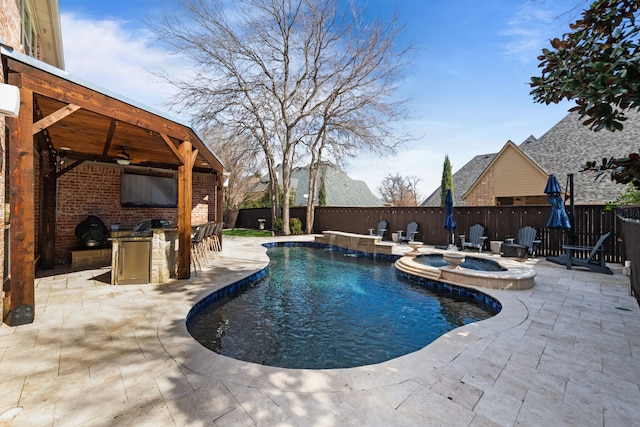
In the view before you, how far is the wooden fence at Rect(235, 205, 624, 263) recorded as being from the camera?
836 cm

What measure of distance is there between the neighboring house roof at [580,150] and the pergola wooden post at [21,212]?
1916 cm

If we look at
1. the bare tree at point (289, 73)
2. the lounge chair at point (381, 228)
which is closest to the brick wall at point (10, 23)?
the bare tree at point (289, 73)

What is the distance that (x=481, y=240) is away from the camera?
10.5 meters

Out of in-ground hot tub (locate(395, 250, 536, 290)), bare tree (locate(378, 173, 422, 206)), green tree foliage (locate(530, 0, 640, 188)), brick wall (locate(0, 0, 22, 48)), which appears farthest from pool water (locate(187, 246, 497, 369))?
bare tree (locate(378, 173, 422, 206))

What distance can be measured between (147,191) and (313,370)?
29.0ft

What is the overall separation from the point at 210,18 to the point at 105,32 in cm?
827

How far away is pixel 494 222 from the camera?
35.5ft

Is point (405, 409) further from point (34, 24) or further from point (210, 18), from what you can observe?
point (210, 18)

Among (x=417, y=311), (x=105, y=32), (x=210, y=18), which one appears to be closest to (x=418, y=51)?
(x=210, y=18)

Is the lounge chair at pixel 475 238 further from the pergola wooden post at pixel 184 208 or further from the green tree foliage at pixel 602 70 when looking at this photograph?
the green tree foliage at pixel 602 70

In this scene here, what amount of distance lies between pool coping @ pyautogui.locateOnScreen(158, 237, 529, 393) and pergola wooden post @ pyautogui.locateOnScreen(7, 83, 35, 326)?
5.07 ft

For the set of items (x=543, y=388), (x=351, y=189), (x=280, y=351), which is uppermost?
(x=351, y=189)

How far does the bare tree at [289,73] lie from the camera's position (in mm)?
14688

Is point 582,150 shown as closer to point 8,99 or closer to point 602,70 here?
point 602,70
